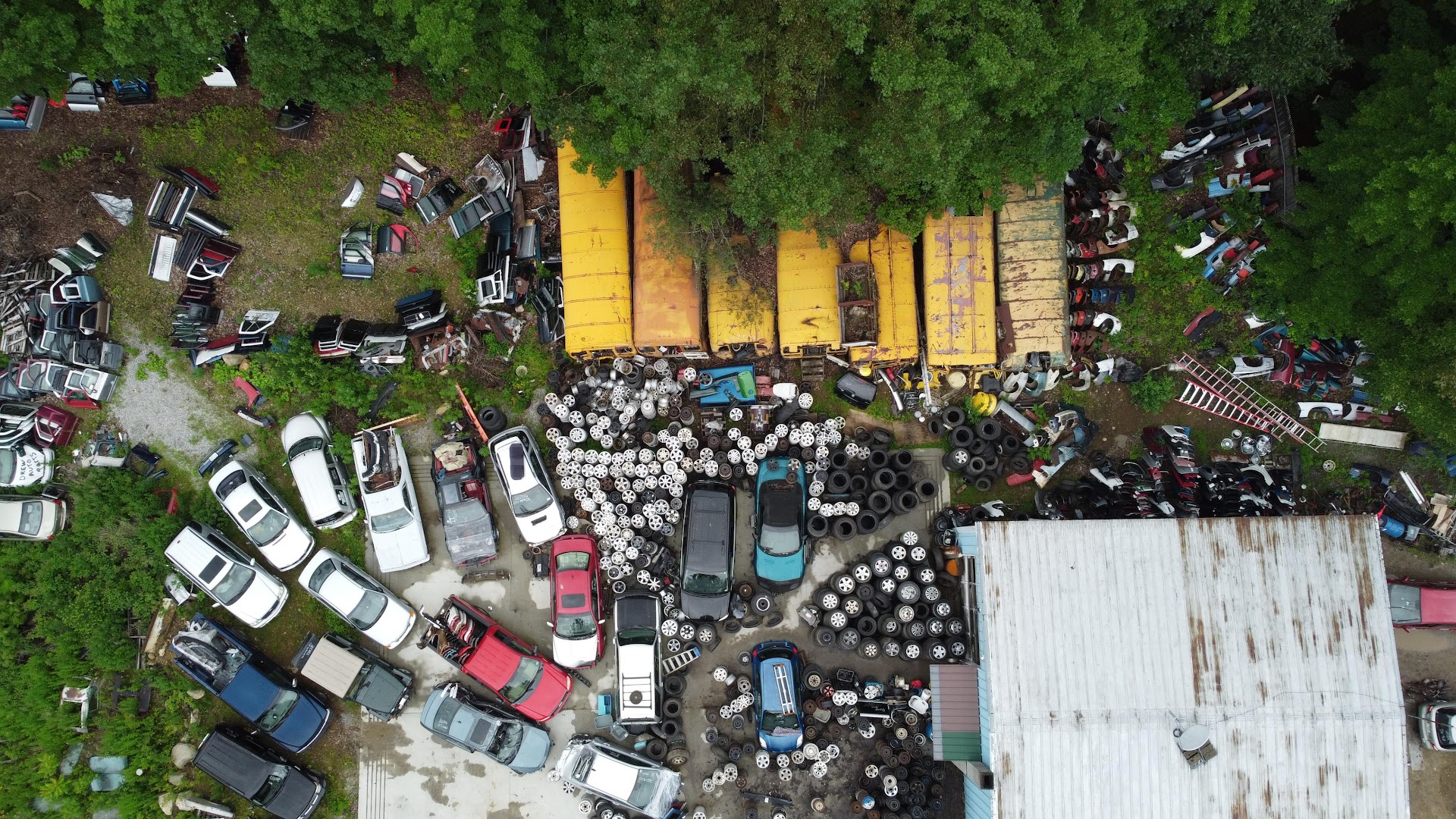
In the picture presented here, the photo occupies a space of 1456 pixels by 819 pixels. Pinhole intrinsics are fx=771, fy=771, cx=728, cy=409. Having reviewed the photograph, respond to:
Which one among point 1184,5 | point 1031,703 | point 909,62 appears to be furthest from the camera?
point 1031,703

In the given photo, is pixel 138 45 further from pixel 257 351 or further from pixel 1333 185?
pixel 1333 185

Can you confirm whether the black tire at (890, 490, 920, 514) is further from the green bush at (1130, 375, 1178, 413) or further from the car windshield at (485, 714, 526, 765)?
the car windshield at (485, 714, 526, 765)

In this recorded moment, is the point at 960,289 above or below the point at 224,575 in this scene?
above

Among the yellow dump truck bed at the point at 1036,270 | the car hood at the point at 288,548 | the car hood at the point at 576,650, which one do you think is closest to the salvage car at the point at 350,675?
the car hood at the point at 288,548

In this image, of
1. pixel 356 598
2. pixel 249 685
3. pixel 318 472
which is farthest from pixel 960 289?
pixel 249 685

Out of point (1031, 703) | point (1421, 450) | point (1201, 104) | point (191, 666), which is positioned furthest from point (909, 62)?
point (191, 666)

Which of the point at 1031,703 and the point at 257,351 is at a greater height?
the point at 257,351

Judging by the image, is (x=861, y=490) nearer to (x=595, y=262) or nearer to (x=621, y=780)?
(x=595, y=262)
